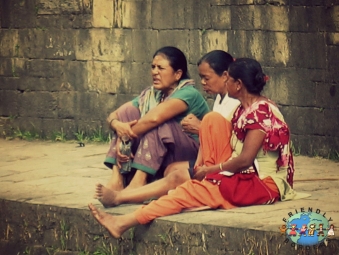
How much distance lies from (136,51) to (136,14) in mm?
364

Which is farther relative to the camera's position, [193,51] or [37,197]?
[193,51]

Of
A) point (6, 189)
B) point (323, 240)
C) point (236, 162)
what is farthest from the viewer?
point (6, 189)

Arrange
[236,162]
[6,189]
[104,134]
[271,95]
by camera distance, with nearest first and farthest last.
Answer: [236,162], [6,189], [271,95], [104,134]

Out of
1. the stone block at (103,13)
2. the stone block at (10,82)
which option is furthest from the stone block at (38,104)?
the stone block at (103,13)

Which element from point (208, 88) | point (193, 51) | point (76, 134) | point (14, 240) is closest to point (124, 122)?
point (208, 88)

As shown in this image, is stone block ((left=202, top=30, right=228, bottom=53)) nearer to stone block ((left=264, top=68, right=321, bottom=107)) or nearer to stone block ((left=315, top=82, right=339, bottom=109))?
stone block ((left=264, top=68, right=321, bottom=107))

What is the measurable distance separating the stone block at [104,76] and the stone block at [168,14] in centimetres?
68

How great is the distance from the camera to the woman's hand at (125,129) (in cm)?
736

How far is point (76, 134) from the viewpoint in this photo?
11.2 m

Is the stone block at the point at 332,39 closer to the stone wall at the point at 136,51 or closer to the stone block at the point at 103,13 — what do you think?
the stone wall at the point at 136,51

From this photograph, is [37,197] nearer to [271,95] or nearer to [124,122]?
[124,122]

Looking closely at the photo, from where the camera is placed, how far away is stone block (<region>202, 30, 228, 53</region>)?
10047mm

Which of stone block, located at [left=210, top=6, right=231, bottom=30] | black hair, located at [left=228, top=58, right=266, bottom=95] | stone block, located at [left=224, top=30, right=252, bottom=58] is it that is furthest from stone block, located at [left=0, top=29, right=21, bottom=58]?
black hair, located at [left=228, top=58, right=266, bottom=95]

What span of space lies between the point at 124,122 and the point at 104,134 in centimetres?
349
